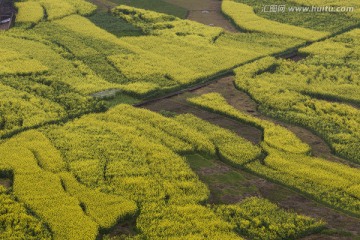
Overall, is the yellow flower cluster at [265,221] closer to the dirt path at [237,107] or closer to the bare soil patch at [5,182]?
the dirt path at [237,107]

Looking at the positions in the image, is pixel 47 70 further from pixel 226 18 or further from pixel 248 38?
pixel 226 18

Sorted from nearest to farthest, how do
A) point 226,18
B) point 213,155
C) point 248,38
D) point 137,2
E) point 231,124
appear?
1. point 213,155
2. point 231,124
3. point 248,38
4. point 226,18
5. point 137,2

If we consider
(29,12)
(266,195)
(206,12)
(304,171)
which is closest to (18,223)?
(266,195)

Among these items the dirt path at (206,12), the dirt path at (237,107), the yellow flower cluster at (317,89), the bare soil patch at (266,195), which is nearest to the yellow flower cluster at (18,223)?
the bare soil patch at (266,195)

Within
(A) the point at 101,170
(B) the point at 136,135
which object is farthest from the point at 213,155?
(A) the point at 101,170

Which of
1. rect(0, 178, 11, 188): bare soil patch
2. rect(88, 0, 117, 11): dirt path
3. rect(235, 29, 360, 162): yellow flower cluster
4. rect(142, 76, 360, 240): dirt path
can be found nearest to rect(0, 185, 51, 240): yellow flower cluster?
rect(0, 178, 11, 188): bare soil patch
